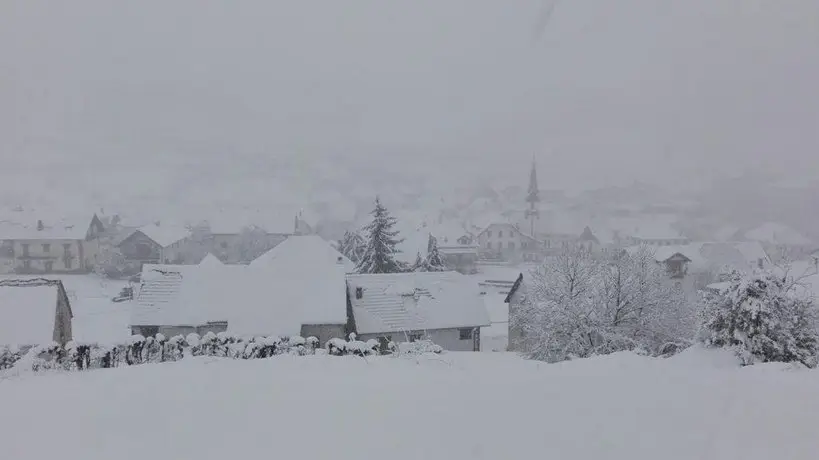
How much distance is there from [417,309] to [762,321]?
10.2 m

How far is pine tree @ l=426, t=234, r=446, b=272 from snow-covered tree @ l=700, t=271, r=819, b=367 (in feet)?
55.2

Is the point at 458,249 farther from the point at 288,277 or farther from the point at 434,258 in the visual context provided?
the point at 288,277

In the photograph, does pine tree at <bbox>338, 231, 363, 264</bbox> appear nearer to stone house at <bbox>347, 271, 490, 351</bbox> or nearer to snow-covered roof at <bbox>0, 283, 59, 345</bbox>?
stone house at <bbox>347, 271, 490, 351</bbox>

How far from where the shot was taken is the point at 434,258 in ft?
77.3

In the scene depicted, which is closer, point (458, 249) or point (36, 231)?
point (36, 231)

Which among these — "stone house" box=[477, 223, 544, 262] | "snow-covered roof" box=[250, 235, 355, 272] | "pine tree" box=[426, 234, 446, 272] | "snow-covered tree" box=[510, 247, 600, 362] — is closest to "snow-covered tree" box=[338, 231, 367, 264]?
"snow-covered roof" box=[250, 235, 355, 272]

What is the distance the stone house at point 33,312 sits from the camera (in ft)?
31.2

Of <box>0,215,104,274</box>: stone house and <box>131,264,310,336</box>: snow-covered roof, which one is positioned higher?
<box>0,215,104,274</box>: stone house

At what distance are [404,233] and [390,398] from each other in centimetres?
2129

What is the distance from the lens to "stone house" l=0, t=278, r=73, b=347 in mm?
9500

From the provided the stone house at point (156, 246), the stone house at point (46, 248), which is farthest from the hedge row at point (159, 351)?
the stone house at point (156, 246)

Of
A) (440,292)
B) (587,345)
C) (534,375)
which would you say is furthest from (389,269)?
(534,375)

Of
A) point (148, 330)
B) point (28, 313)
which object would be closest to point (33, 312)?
point (28, 313)

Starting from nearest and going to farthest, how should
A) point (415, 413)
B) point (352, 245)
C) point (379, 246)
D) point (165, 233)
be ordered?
point (415, 413) < point (165, 233) < point (379, 246) < point (352, 245)
